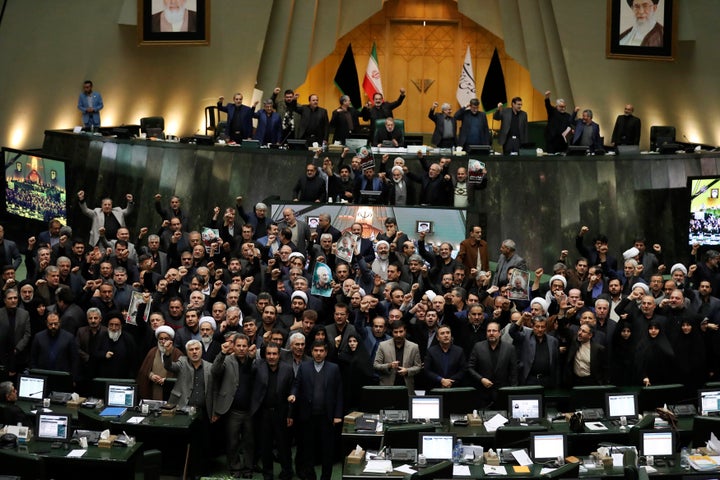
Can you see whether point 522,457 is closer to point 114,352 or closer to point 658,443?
point 658,443

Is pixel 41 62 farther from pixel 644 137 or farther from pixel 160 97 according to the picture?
pixel 644 137

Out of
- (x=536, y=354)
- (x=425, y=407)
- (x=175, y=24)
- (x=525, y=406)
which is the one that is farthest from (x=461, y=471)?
(x=175, y=24)

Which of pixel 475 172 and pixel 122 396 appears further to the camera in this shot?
pixel 475 172

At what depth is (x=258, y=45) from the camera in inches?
970

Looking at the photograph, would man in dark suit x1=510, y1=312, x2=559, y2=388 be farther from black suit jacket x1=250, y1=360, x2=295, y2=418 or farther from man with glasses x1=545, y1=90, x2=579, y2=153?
man with glasses x1=545, y1=90, x2=579, y2=153

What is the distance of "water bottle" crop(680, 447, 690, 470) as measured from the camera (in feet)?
36.4

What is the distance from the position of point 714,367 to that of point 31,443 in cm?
758

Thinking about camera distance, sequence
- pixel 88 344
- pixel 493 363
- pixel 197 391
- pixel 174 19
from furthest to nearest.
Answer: pixel 174 19 < pixel 88 344 < pixel 493 363 < pixel 197 391

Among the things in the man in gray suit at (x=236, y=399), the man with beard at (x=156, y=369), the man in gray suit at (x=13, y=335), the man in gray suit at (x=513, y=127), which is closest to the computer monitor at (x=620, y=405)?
the man in gray suit at (x=236, y=399)

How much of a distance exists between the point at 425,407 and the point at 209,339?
247cm

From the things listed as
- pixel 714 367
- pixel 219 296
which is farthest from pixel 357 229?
pixel 714 367

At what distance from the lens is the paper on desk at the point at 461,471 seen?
35.4ft

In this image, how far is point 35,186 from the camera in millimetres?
19578

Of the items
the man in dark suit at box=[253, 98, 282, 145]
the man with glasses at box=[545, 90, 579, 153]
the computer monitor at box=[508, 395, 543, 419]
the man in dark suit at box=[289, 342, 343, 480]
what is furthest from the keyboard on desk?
the man with glasses at box=[545, 90, 579, 153]
